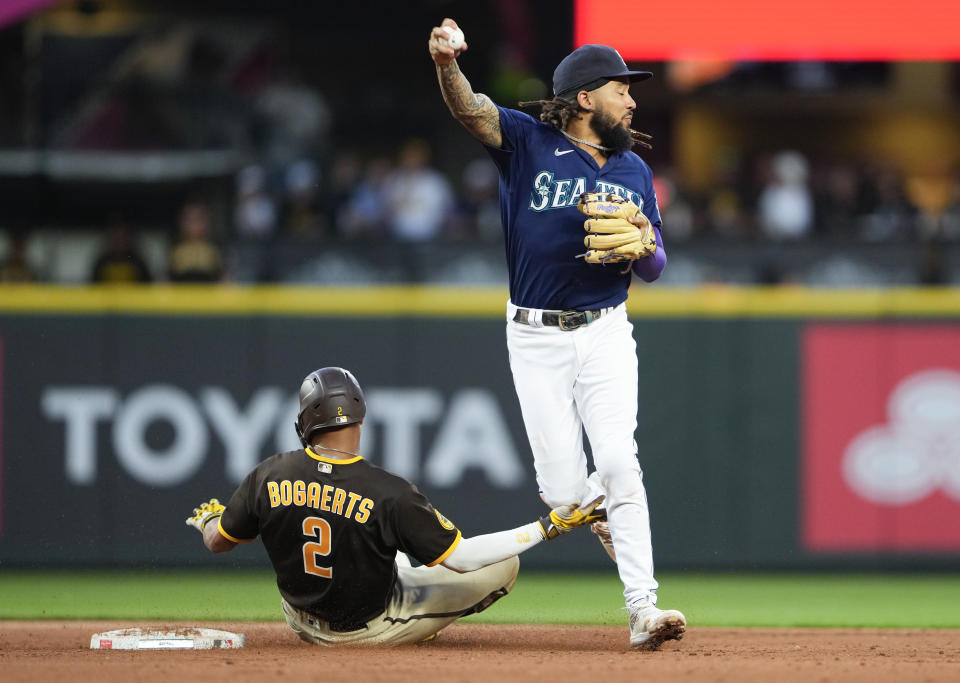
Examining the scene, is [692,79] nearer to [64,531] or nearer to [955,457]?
[955,457]

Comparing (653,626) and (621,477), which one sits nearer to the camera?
(653,626)

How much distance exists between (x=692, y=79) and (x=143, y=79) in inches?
293

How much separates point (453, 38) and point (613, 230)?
0.85 metres

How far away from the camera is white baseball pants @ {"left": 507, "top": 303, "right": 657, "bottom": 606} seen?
15.9 ft

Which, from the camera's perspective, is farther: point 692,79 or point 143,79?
point 692,79

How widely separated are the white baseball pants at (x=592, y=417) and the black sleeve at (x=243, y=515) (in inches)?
40.3

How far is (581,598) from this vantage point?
712cm

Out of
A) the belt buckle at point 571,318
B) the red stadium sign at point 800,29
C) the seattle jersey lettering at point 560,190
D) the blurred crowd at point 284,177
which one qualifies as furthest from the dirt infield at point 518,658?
the blurred crowd at point 284,177

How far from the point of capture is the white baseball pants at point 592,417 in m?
4.84

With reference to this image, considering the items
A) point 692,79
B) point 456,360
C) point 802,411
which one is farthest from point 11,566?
point 692,79

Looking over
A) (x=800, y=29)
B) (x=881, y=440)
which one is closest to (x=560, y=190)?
(x=881, y=440)

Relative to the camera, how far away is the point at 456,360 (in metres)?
8.12

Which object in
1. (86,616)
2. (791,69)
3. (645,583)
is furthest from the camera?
(791,69)

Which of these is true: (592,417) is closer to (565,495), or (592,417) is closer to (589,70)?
(565,495)
